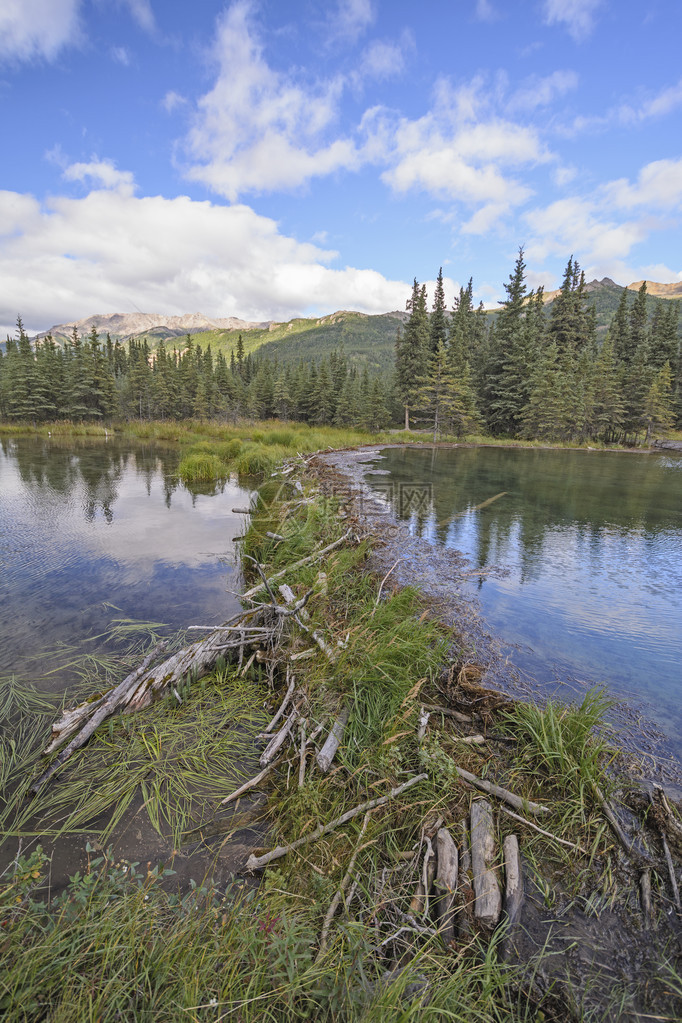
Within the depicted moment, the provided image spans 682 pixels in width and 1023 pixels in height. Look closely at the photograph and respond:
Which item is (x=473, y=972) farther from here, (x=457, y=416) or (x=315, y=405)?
(x=315, y=405)

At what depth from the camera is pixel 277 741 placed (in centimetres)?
350

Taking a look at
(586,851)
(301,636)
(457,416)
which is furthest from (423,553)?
(457,416)

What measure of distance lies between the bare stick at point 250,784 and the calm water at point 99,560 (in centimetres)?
275

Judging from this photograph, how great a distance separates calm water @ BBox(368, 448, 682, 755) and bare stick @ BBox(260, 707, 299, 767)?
302cm

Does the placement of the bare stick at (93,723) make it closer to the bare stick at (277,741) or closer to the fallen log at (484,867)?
the bare stick at (277,741)

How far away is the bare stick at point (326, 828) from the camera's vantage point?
253 centimetres

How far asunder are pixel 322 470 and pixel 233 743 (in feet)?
47.7

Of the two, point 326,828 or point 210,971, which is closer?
point 210,971

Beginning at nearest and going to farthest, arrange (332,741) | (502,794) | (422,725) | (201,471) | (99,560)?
(502,794), (332,741), (422,725), (99,560), (201,471)

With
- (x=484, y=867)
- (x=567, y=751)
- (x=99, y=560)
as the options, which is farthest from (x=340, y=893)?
(x=99, y=560)

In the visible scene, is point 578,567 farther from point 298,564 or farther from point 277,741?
point 277,741

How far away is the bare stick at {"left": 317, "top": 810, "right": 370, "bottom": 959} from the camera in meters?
2.00

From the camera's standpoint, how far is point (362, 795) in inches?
115

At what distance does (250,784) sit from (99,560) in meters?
6.86
